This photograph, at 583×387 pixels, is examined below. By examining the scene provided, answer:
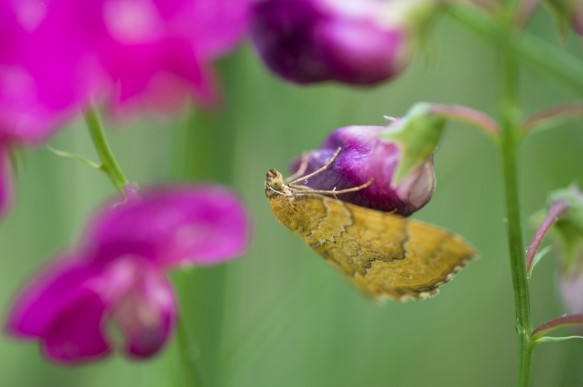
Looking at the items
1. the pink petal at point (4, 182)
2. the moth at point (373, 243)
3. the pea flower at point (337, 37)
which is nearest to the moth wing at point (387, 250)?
the moth at point (373, 243)

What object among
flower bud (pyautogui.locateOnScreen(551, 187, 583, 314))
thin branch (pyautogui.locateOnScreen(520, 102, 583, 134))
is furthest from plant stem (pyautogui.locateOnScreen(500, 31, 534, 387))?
flower bud (pyautogui.locateOnScreen(551, 187, 583, 314))

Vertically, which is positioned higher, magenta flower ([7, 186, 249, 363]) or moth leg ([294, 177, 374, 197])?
moth leg ([294, 177, 374, 197])

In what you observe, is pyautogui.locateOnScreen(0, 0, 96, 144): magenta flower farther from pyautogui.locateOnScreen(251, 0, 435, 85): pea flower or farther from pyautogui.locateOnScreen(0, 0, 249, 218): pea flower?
pyautogui.locateOnScreen(251, 0, 435, 85): pea flower

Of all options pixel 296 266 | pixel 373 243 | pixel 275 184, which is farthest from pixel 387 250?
pixel 296 266

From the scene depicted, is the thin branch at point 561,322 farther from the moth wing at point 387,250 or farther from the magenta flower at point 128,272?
the magenta flower at point 128,272

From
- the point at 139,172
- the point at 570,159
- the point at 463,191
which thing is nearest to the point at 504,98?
the point at 570,159

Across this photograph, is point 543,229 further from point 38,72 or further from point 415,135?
point 38,72

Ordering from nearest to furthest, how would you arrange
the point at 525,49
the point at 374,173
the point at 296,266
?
the point at 525,49 < the point at 374,173 < the point at 296,266
